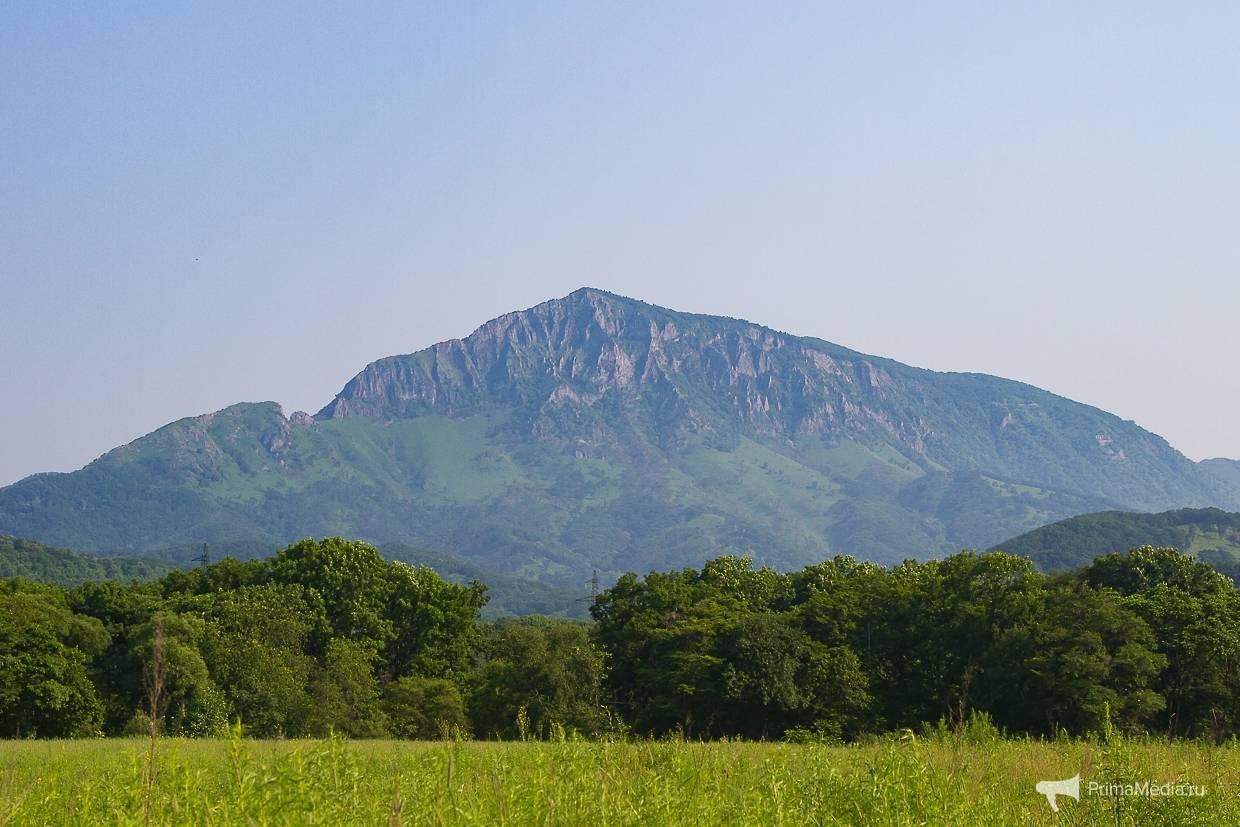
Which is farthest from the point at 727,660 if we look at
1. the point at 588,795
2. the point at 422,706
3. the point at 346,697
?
the point at 588,795

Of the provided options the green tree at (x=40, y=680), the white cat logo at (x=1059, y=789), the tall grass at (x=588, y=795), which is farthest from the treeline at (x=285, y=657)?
the white cat logo at (x=1059, y=789)

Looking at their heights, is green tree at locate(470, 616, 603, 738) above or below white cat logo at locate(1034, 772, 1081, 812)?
below

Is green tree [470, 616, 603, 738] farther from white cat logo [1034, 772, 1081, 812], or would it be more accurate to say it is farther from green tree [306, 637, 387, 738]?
Answer: white cat logo [1034, 772, 1081, 812]

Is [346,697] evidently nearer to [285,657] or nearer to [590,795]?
[285,657]

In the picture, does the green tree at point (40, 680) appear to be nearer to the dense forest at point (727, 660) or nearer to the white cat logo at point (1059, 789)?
the dense forest at point (727, 660)

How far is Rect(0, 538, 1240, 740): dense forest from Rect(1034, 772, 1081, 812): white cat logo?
89.9 feet

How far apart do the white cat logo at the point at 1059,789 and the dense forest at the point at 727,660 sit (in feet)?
89.9

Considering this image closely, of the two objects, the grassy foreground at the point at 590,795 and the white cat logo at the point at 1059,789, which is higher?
the grassy foreground at the point at 590,795

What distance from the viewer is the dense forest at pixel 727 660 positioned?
45656mm

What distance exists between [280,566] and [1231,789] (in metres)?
75.4

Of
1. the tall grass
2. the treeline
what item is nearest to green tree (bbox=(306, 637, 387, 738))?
the treeline

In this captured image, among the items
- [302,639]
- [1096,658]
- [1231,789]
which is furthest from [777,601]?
[1231,789]

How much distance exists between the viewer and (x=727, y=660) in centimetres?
5131

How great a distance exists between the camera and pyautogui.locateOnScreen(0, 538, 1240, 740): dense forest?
45.7 m
